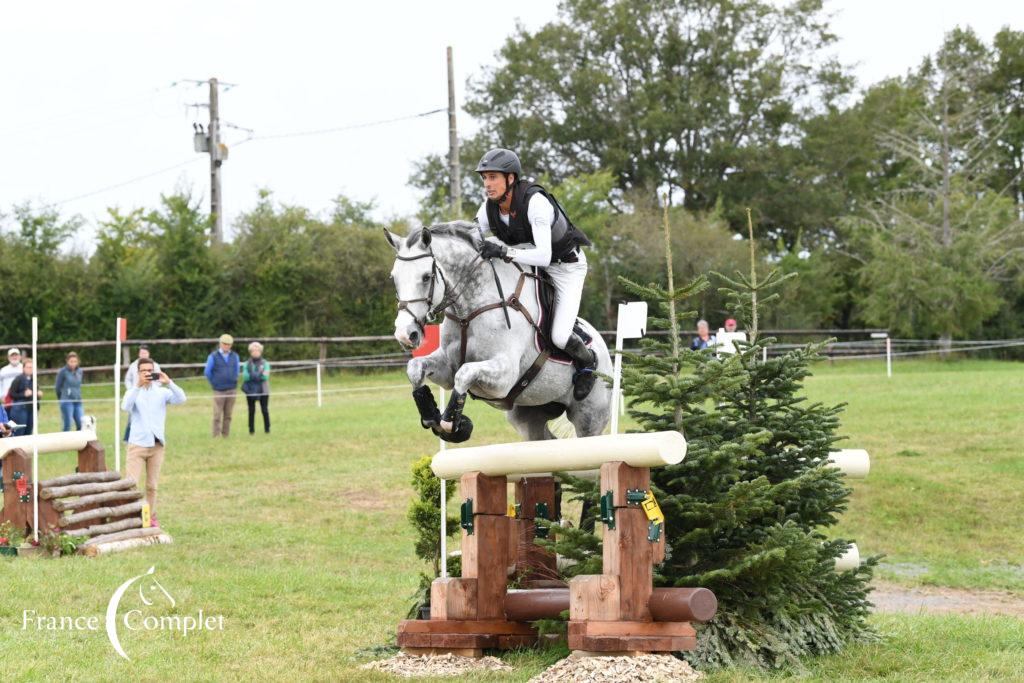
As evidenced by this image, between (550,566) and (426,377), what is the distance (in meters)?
1.52

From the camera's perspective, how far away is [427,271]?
6434 mm

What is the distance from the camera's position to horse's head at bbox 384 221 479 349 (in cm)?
629

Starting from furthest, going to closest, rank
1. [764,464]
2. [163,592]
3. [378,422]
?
[378,422] < [163,592] < [764,464]

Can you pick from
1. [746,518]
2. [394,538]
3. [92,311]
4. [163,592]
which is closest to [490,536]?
[746,518]

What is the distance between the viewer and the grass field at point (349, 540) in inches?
274

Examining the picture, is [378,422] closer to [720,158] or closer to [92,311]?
[92,311]

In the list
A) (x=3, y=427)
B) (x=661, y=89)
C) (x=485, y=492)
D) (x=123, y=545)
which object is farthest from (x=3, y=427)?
(x=661, y=89)

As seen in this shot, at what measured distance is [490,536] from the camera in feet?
22.2

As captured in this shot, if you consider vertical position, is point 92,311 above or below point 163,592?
above

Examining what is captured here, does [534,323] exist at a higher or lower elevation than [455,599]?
higher

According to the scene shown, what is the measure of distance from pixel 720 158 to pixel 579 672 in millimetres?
39822

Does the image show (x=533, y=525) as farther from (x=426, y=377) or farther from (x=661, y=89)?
(x=661, y=89)

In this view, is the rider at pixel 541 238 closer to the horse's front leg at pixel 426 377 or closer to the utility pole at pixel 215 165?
the horse's front leg at pixel 426 377

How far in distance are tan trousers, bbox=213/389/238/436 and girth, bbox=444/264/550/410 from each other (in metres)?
13.8
